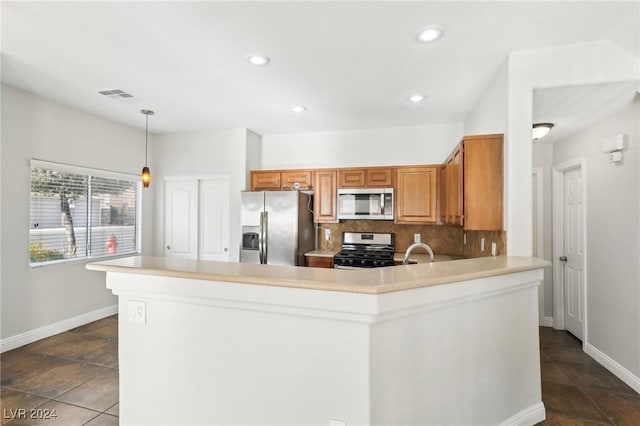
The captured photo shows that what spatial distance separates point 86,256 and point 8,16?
2.89m

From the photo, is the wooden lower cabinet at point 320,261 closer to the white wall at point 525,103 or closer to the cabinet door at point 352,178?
the cabinet door at point 352,178

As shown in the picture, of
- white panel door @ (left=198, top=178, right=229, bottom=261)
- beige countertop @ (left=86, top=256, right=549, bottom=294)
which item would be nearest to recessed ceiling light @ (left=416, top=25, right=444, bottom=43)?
beige countertop @ (left=86, top=256, right=549, bottom=294)

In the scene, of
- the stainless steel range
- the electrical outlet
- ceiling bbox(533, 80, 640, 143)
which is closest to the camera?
the electrical outlet

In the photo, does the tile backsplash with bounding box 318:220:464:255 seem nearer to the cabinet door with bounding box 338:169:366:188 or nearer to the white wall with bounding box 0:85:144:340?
the cabinet door with bounding box 338:169:366:188

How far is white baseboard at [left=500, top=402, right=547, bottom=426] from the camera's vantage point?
196cm

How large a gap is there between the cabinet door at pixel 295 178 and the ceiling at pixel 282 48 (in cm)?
109

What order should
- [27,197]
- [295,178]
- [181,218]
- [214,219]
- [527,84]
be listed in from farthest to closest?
1. [181,218]
2. [214,219]
3. [295,178]
4. [27,197]
5. [527,84]

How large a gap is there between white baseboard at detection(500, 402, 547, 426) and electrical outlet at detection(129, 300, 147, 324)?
2.20 metres

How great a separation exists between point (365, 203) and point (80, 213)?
12.2 feet

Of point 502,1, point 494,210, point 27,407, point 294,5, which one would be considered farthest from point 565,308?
point 27,407

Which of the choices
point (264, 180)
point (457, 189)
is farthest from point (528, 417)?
point (264, 180)

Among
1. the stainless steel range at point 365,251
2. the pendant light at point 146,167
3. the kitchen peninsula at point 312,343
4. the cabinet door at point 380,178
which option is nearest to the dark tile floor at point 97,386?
the kitchen peninsula at point 312,343

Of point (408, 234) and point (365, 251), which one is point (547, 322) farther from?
point (365, 251)

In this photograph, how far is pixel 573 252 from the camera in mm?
3723
